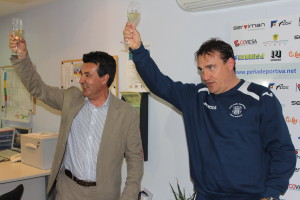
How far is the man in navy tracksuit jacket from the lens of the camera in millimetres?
1735

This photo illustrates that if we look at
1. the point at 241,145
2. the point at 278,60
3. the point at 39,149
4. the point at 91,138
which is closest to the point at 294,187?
the point at 241,145

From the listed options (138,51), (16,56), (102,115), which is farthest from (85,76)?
(138,51)

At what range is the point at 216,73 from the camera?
1.86m

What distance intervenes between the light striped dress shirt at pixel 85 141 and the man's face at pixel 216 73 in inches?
33.2

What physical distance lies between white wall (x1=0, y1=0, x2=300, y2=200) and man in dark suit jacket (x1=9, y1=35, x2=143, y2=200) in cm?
53

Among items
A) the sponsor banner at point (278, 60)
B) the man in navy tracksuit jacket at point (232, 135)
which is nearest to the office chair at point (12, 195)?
the man in navy tracksuit jacket at point (232, 135)

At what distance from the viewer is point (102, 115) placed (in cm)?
231

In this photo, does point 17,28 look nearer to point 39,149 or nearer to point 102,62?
point 102,62

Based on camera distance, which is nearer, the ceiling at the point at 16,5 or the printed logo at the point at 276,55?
the printed logo at the point at 276,55

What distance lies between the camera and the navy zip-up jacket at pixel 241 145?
1731 millimetres

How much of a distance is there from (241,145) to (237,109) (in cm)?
21

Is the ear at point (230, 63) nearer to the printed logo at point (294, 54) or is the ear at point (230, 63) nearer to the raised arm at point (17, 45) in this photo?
the printed logo at point (294, 54)

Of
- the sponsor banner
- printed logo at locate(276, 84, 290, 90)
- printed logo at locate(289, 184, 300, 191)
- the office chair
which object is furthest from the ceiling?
printed logo at locate(289, 184, 300, 191)

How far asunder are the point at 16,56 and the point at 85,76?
1.62 ft
